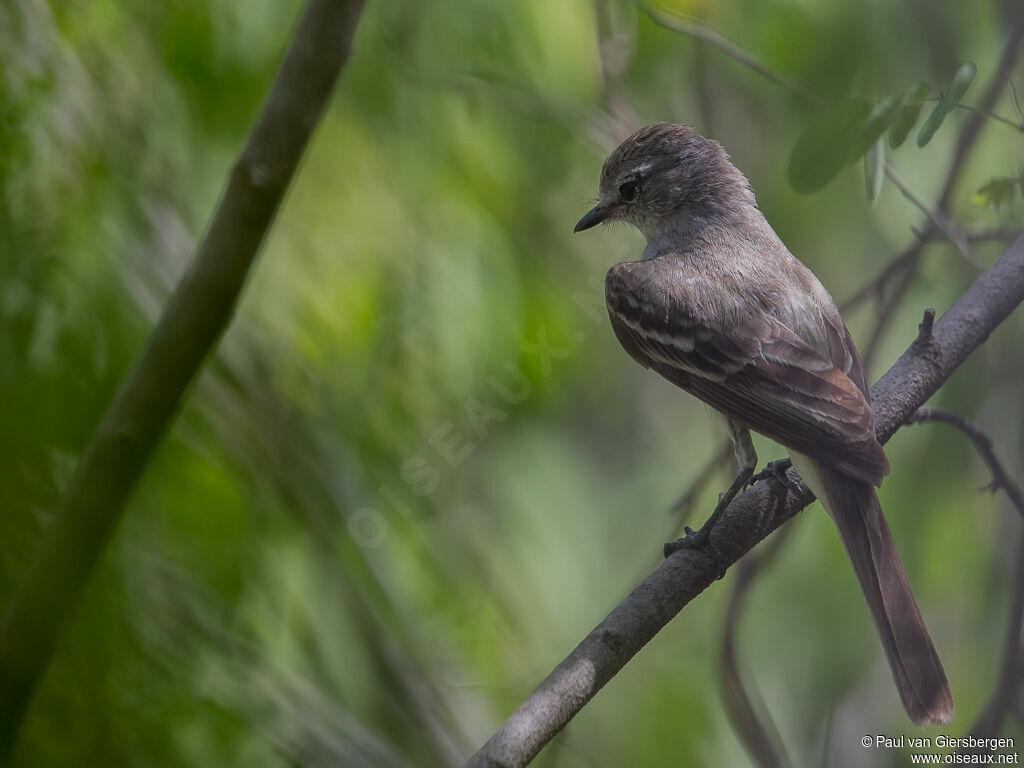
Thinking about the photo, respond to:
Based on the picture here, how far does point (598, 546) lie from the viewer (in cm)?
153

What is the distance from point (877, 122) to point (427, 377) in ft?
1.99

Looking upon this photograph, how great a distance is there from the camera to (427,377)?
1.23 m

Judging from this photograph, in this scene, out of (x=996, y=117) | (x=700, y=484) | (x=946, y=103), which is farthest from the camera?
(x=700, y=484)

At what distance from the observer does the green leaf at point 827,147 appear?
0.92 m

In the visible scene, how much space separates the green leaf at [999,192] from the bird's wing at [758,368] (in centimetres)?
20

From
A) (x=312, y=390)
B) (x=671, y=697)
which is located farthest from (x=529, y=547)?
(x=312, y=390)

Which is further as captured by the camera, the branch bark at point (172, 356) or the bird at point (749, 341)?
the bird at point (749, 341)

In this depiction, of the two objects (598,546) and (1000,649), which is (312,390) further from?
(1000,649)

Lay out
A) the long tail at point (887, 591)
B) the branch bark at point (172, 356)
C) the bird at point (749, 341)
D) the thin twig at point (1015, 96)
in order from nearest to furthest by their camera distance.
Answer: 1. the branch bark at point (172, 356)
2. the long tail at point (887, 591)
3. the bird at point (749, 341)
4. the thin twig at point (1015, 96)

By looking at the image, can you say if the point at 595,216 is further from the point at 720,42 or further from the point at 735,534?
the point at 735,534

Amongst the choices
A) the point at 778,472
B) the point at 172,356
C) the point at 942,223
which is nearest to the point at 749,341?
the point at 778,472

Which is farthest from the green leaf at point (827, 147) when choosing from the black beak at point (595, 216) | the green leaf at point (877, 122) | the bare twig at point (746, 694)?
the bare twig at point (746, 694)

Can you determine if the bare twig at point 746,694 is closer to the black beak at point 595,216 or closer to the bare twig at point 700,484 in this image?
the bare twig at point 700,484

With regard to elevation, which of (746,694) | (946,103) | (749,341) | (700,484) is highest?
(946,103)
